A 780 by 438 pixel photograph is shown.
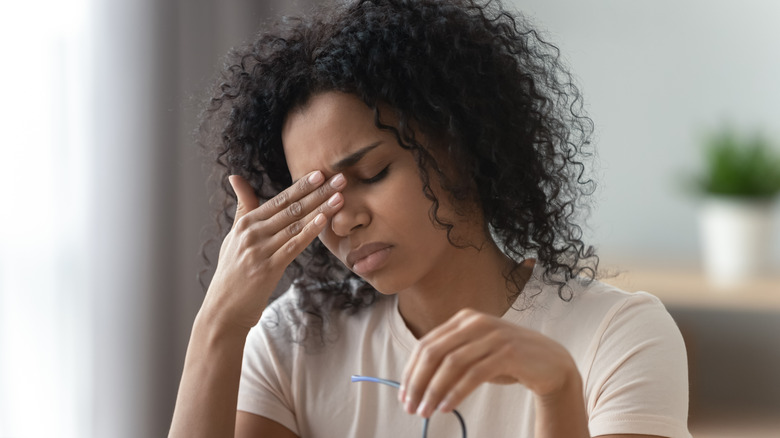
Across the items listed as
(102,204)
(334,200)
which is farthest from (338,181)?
(102,204)

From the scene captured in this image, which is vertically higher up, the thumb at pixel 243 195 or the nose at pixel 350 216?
the thumb at pixel 243 195

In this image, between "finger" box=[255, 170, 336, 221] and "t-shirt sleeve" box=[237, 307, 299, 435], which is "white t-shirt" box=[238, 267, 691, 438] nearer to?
"t-shirt sleeve" box=[237, 307, 299, 435]

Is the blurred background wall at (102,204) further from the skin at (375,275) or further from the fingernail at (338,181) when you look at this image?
the fingernail at (338,181)

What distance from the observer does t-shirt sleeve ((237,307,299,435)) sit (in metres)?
1.42

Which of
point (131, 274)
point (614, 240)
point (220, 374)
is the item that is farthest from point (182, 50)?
point (614, 240)

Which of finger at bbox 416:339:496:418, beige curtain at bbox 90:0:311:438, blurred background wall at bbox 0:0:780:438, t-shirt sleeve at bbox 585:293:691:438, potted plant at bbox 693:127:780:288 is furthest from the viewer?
potted plant at bbox 693:127:780:288

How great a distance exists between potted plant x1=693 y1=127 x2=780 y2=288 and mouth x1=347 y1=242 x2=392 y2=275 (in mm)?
1766

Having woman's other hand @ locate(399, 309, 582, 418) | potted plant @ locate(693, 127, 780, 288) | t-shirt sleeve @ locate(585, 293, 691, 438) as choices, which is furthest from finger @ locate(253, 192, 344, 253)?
potted plant @ locate(693, 127, 780, 288)

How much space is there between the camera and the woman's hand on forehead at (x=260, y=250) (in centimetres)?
125

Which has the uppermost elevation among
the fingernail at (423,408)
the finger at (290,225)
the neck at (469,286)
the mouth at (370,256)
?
the finger at (290,225)

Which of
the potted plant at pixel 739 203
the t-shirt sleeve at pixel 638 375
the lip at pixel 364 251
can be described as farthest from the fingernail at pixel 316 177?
the potted plant at pixel 739 203

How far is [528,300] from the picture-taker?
4.43 feet

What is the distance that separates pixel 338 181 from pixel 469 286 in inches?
12.1

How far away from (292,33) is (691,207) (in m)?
1.87
